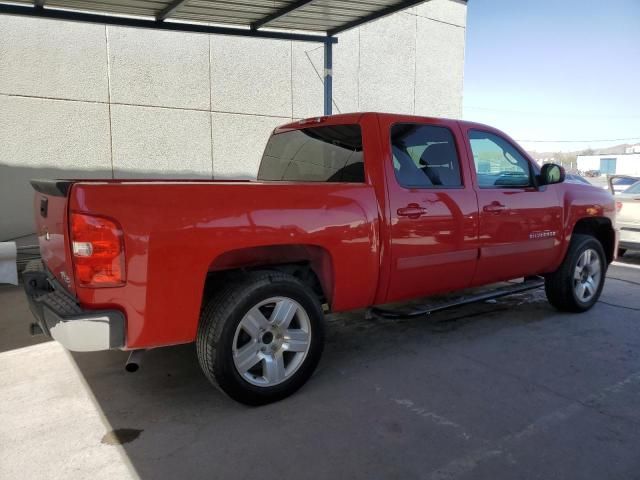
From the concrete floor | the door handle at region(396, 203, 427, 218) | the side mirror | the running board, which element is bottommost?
the concrete floor

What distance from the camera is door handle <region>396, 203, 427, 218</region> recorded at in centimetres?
392

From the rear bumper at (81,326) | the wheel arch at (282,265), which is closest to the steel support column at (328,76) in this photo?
the wheel arch at (282,265)

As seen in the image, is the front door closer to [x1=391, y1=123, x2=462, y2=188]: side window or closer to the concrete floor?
[x1=391, y1=123, x2=462, y2=188]: side window

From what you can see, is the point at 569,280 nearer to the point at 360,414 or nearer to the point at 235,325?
the point at 360,414

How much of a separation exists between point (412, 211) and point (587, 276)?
289cm

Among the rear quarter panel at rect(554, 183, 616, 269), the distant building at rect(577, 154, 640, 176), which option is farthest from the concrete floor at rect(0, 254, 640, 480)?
the distant building at rect(577, 154, 640, 176)

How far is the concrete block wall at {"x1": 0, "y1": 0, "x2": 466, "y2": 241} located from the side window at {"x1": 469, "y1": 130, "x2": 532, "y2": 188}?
5.87 m

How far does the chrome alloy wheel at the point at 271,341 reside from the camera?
3.34m

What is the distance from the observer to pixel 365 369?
407cm

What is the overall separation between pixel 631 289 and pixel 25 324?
727cm

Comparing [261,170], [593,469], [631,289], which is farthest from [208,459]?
[631,289]

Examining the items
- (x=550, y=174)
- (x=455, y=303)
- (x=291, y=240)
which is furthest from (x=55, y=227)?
(x=550, y=174)

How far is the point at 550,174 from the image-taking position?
16.4ft

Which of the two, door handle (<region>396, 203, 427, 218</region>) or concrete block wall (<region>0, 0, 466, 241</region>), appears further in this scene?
concrete block wall (<region>0, 0, 466, 241</region>)
